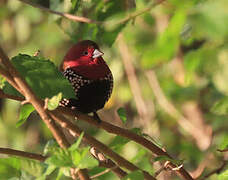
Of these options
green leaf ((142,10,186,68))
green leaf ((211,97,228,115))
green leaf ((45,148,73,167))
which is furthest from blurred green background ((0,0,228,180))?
green leaf ((45,148,73,167))

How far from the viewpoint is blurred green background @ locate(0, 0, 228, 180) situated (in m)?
3.20

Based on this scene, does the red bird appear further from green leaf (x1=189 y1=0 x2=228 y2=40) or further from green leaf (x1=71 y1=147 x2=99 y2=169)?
green leaf (x1=71 y1=147 x2=99 y2=169)

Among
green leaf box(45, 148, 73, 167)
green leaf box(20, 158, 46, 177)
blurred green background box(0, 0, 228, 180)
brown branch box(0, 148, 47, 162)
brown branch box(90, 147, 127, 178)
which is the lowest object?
blurred green background box(0, 0, 228, 180)

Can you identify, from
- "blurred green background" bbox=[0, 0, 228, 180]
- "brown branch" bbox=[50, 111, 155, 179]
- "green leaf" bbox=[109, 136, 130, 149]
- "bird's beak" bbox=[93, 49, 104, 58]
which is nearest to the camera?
"brown branch" bbox=[50, 111, 155, 179]

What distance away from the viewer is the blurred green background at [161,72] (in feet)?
10.5

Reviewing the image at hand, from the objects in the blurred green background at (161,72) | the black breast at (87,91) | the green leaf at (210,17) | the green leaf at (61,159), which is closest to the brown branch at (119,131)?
the green leaf at (61,159)

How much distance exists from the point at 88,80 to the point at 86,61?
152mm

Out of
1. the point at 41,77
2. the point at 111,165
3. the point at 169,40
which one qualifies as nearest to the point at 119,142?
the point at 111,165

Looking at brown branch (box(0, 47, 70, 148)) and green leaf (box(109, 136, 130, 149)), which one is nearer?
brown branch (box(0, 47, 70, 148))

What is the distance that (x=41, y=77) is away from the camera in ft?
5.92

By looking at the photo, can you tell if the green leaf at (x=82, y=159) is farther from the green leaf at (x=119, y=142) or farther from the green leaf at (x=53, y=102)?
the green leaf at (x=119, y=142)

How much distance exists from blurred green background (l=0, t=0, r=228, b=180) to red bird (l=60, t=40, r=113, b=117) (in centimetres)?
12

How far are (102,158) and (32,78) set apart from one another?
0.58m

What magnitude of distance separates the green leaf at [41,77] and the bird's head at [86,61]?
0.94 meters
